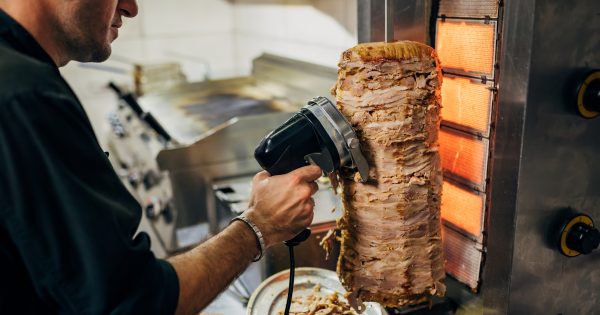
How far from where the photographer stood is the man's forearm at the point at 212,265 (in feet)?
3.05

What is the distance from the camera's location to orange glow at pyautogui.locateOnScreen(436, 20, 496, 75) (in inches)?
40.7

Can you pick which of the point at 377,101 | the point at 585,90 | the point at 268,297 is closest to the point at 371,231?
the point at 377,101

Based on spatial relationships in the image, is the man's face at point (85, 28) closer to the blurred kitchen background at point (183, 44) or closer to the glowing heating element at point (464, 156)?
the glowing heating element at point (464, 156)

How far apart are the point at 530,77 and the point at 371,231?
1.39 feet

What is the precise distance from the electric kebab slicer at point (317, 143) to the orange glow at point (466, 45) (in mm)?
311

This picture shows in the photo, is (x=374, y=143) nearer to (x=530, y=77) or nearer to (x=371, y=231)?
(x=371, y=231)

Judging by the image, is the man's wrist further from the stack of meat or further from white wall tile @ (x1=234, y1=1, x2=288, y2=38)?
white wall tile @ (x1=234, y1=1, x2=288, y2=38)

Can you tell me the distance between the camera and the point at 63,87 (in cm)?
81

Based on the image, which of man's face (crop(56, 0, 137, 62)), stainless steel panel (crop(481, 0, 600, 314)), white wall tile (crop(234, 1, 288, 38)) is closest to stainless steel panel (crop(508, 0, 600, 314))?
stainless steel panel (crop(481, 0, 600, 314))

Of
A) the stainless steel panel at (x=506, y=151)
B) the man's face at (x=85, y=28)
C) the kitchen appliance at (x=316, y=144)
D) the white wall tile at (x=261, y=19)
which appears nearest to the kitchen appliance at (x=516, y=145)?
the stainless steel panel at (x=506, y=151)

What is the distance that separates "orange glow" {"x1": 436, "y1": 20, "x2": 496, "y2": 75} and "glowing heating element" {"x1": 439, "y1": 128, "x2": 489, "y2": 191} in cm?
15

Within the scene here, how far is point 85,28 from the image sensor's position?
908 millimetres

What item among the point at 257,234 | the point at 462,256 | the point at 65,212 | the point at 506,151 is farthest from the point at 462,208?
the point at 65,212

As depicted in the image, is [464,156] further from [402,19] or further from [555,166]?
[402,19]
